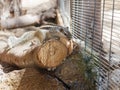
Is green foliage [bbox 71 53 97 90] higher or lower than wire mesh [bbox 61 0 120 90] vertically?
lower

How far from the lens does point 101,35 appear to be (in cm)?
183

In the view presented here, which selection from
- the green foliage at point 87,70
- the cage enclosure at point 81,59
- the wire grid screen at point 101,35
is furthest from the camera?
the green foliage at point 87,70

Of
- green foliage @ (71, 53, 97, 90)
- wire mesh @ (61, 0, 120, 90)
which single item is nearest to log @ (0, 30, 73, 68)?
green foliage @ (71, 53, 97, 90)

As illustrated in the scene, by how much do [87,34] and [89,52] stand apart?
200 mm

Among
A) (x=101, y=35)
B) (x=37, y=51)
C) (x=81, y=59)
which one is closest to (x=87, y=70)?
(x=81, y=59)

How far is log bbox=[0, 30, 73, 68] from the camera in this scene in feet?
6.12

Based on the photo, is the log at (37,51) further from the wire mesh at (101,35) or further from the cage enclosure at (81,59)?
the wire mesh at (101,35)

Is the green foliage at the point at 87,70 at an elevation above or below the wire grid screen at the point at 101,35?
below

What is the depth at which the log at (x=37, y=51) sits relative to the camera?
1.86 m

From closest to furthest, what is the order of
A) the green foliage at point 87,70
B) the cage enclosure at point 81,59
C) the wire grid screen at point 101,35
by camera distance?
the wire grid screen at point 101,35, the cage enclosure at point 81,59, the green foliage at point 87,70

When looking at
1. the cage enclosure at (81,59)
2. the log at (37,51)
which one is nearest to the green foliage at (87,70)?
the cage enclosure at (81,59)

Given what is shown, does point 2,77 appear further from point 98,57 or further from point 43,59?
point 98,57

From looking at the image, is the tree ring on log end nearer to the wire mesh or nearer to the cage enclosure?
the cage enclosure

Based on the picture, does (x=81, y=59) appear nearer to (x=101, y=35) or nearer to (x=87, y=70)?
(x=87, y=70)
